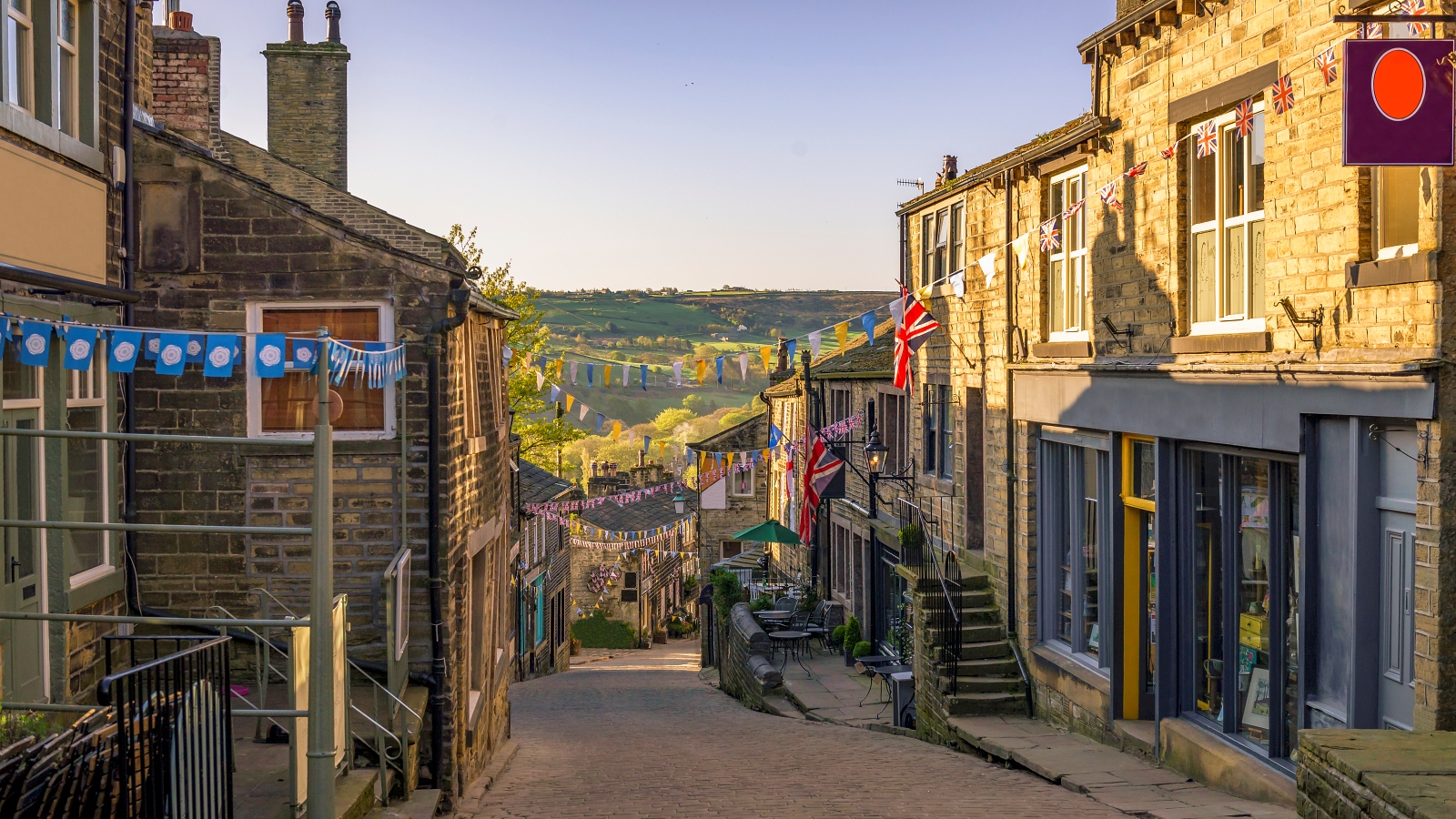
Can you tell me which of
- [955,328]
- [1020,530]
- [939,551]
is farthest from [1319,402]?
[939,551]

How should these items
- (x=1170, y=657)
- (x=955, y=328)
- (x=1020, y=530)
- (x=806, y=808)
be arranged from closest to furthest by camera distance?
(x=806, y=808) < (x=1170, y=657) < (x=1020, y=530) < (x=955, y=328)

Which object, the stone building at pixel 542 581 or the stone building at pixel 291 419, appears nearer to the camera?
the stone building at pixel 291 419

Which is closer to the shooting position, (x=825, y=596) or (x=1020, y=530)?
(x=1020, y=530)

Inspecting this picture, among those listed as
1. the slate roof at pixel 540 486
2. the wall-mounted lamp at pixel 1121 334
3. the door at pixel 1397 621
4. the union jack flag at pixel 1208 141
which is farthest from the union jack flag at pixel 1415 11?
the slate roof at pixel 540 486

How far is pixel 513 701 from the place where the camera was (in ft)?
80.7

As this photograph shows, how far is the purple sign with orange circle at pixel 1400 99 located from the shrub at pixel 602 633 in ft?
166

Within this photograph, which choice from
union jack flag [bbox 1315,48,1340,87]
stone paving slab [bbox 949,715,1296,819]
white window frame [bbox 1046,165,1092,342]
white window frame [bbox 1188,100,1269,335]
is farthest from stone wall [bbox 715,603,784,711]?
union jack flag [bbox 1315,48,1340,87]

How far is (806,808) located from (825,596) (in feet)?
52.3

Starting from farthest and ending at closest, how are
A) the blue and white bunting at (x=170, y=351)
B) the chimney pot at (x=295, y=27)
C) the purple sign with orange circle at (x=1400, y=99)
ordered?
the chimney pot at (x=295, y=27)
the blue and white bunting at (x=170, y=351)
the purple sign with orange circle at (x=1400, y=99)

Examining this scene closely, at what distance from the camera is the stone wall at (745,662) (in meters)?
20.6

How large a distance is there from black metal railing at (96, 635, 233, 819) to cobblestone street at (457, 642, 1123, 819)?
3929 mm

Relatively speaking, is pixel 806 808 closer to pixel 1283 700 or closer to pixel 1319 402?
pixel 1283 700

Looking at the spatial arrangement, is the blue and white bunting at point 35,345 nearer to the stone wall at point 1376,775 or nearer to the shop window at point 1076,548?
the stone wall at point 1376,775

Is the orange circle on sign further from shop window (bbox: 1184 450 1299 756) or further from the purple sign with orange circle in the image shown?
shop window (bbox: 1184 450 1299 756)
